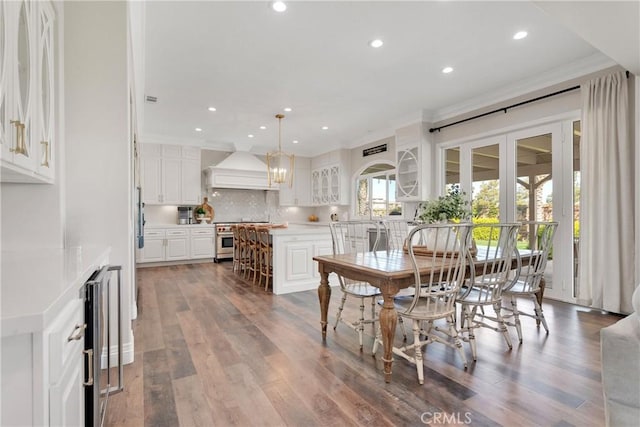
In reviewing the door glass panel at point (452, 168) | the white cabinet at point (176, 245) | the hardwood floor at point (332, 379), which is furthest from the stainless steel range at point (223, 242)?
the door glass panel at point (452, 168)

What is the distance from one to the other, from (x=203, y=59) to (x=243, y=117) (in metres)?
2.05

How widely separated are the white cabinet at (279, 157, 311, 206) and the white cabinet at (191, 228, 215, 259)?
6.74 feet

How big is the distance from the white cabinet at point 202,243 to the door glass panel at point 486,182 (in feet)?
17.3

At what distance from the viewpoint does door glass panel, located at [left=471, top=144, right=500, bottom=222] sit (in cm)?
455

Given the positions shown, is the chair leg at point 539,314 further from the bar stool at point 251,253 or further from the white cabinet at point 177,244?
the white cabinet at point 177,244

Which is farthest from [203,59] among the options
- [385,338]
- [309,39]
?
[385,338]

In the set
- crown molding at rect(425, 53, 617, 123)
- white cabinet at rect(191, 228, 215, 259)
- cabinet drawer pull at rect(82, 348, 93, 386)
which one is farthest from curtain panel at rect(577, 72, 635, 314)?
white cabinet at rect(191, 228, 215, 259)

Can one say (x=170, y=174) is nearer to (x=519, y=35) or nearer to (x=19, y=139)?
(x=19, y=139)

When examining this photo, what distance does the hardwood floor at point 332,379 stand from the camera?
1688mm

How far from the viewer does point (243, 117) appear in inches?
215

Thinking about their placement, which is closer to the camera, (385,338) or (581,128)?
(385,338)

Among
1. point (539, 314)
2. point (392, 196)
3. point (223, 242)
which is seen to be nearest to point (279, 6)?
point (539, 314)

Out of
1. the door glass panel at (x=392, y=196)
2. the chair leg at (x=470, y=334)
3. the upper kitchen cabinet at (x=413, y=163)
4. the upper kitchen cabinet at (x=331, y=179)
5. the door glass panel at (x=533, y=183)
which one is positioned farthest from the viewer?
the upper kitchen cabinet at (x=331, y=179)

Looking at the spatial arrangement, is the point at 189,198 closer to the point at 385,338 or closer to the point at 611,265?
the point at 385,338
